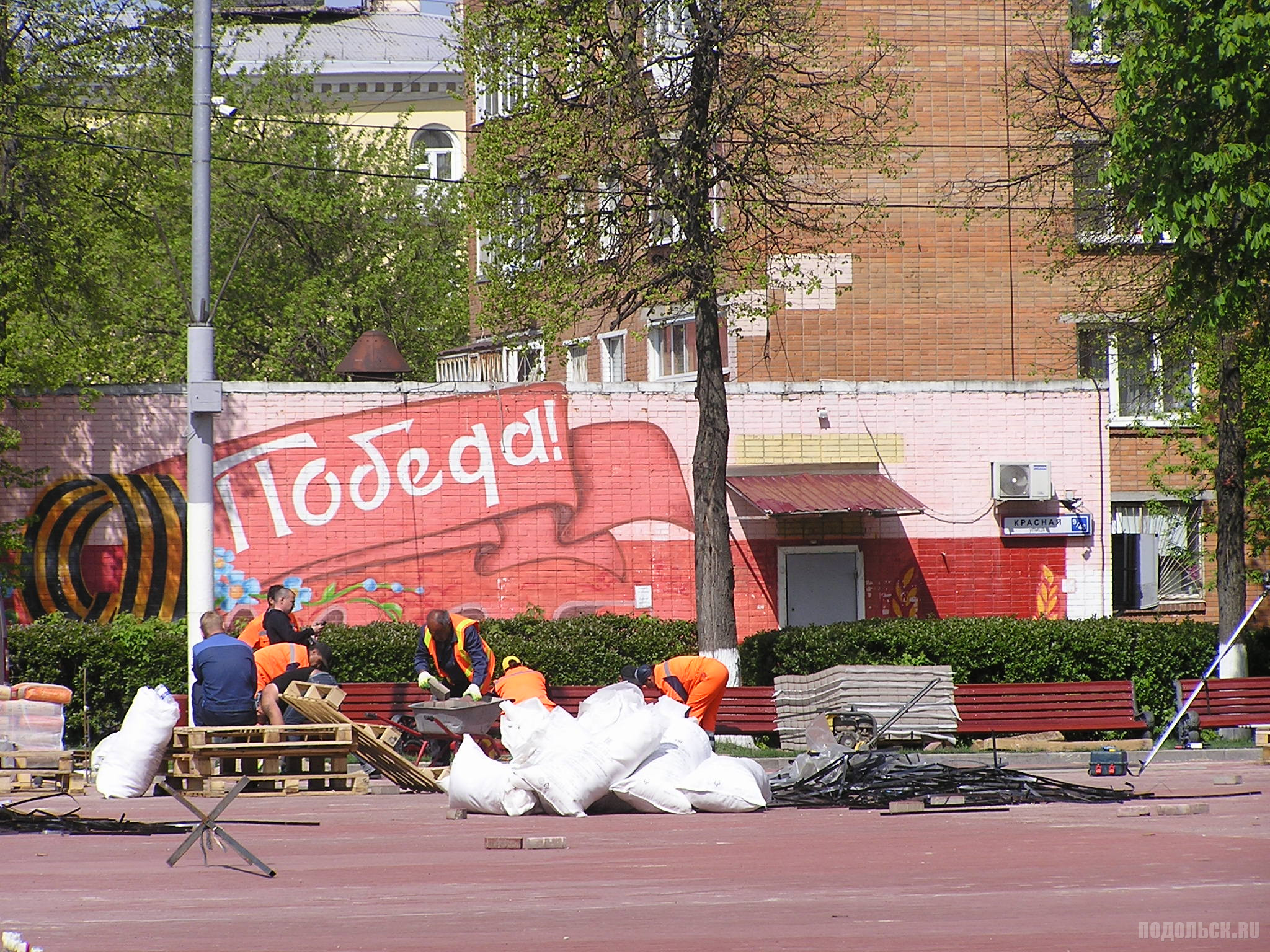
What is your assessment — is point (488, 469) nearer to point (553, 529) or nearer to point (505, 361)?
point (553, 529)

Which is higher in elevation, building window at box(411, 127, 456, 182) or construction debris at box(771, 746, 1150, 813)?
building window at box(411, 127, 456, 182)

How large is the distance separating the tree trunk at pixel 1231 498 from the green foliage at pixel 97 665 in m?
12.8

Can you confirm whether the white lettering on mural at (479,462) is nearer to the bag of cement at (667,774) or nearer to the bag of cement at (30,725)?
the bag of cement at (30,725)

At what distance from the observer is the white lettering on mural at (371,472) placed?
2238 centimetres

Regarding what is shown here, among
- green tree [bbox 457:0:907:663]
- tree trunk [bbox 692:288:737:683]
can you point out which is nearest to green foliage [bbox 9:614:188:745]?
green tree [bbox 457:0:907:663]

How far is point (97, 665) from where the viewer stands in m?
19.5

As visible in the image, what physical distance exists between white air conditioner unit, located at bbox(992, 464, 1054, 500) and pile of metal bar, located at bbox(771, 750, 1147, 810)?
35.6 ft

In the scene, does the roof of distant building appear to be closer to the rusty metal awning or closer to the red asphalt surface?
the rusty metal awning

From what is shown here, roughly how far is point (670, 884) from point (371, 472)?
14.7 metres

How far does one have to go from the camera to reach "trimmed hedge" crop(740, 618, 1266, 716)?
19672mm

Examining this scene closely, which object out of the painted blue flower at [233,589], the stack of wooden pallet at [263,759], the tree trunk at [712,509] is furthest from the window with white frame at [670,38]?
the stack of wooden pallet at [263,759]

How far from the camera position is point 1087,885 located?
802 cm

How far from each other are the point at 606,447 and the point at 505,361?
A: 9.84 metres

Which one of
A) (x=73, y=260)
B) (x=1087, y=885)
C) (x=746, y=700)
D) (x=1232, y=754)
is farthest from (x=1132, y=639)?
(x=73, y=260)
